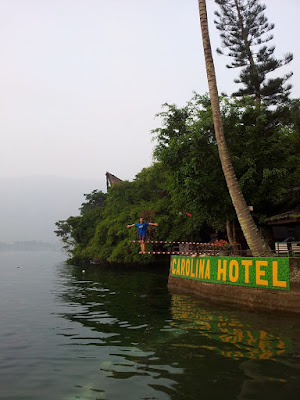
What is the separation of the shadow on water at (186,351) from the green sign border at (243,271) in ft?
4.22

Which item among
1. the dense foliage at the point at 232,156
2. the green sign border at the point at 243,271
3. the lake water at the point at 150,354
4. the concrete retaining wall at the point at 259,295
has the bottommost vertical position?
the lake water at the point at 150,354

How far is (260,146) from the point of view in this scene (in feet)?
72.4

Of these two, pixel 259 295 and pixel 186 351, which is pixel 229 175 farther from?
pixel 186 351

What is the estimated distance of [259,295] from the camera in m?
12.2

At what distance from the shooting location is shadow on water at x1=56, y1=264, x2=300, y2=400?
5398 millimetres

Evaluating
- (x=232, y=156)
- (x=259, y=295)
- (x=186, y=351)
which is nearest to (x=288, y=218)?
(x=232, y=156)

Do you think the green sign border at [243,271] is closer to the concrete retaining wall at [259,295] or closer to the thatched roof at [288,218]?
the concrete retaining wall at [259,295]

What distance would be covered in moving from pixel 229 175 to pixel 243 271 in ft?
13.0

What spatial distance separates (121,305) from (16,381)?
340 inches

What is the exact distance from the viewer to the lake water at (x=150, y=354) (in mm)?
5449

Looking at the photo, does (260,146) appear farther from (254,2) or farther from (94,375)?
(94,375)

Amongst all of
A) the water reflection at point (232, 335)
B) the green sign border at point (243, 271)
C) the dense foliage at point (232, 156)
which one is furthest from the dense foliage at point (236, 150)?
the water reflection at point (232, 335)

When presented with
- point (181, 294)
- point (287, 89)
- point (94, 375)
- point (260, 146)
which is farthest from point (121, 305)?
point (287, 89)

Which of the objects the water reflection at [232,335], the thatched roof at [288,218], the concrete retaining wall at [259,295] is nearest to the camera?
the water reflection at [232,335]
